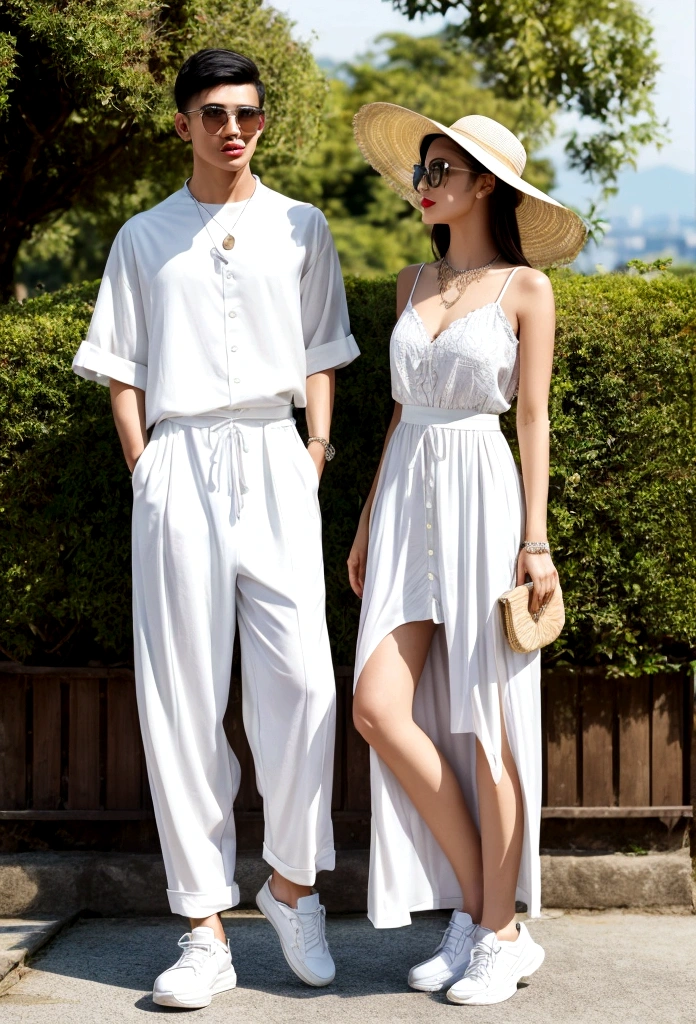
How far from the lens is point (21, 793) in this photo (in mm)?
4551

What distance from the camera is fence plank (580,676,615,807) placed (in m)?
4.52

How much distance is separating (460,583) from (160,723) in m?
0.95

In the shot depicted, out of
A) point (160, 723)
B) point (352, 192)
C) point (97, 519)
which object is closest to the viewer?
point (160, 723)

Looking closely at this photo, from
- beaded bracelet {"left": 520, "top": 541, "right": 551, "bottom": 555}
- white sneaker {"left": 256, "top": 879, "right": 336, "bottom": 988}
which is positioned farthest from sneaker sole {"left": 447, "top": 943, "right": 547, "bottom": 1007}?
beaded bracelet {"left": 520, "top": 541, "right": 551, "bottom": 555}

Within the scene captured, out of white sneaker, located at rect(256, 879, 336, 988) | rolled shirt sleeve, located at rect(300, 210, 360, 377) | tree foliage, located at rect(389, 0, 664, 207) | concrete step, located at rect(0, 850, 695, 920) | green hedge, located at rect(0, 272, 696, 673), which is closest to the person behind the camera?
white sneaker, located at rect(256, 879, 336, 988)

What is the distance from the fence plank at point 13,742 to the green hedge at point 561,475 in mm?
216

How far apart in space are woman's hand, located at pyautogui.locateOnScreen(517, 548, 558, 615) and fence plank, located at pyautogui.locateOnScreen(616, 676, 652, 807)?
1086mm

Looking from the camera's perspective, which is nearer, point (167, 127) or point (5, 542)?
point (5, 542)

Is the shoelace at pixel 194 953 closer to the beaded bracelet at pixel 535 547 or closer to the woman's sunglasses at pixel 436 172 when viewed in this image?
the beaded bracelet at pixel 535 547

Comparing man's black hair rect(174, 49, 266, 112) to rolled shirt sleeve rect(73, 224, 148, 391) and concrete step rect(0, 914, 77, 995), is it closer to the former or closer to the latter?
rolled shirt sleeve rect(73, 224, 148, 391)

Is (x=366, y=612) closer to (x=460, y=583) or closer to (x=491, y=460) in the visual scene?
(x=460, y=583)

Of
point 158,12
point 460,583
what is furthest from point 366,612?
point 158,12

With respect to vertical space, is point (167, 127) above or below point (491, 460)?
above

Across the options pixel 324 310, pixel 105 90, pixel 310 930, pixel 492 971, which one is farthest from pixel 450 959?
pixel 105 90
